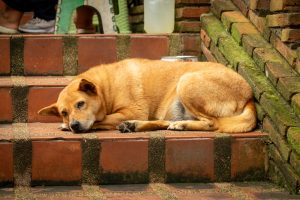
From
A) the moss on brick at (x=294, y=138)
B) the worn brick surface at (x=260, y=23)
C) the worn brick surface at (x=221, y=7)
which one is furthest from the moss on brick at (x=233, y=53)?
the moss on brick at (x=294, y=138)

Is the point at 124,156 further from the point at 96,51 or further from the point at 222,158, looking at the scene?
the point at 96,51

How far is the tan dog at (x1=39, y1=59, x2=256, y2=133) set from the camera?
4.33 m

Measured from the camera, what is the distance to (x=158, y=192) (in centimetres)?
369

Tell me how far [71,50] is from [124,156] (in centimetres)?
Result: 159

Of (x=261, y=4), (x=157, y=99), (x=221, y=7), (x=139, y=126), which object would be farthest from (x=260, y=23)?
(x=139, y=126)

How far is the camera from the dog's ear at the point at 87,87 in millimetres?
4441

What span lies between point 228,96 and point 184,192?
39.9 inches

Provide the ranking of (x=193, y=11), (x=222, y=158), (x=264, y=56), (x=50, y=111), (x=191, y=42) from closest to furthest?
(x=222, y=158) < (x=264, y=56) < (x=50, y=111) < (x=191, y=42) < (x=193, y=11)

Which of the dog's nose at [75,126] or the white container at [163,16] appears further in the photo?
the white container at [163,16]

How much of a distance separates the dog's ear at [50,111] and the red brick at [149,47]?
1.09 m

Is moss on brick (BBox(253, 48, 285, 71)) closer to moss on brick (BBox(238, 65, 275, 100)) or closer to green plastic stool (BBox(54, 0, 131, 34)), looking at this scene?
moss on brick (BBox(238, 65, 275, 100))

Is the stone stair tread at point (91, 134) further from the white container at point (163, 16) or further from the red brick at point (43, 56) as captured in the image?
the white container at point (163, 16)

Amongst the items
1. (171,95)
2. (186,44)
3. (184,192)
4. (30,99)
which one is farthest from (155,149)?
(186,44)

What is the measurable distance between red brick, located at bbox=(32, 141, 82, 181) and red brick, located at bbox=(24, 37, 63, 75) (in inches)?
56.3
